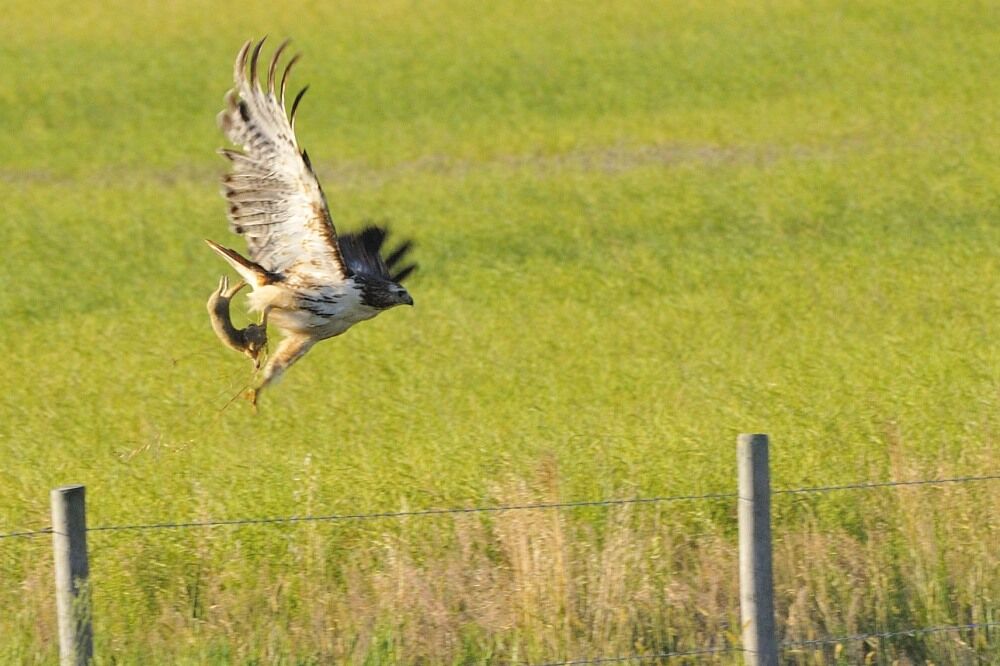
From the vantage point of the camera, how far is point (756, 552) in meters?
5.79

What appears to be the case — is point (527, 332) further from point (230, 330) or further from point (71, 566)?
point (71, 566)

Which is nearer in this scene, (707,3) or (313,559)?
(313,559)

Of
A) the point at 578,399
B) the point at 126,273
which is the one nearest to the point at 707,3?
the point at 126,273

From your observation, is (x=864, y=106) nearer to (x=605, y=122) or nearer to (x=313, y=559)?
(x=605, y=122)

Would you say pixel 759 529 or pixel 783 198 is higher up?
pixel 783 198

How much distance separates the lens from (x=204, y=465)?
9.23 meters

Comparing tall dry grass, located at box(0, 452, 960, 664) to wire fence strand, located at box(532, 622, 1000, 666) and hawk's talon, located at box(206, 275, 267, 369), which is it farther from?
hawk's talon, located at box(206, 275, 267, 369)

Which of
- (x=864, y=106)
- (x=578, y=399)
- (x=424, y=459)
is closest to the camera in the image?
(x=424, y=459)

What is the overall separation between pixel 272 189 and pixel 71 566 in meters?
2.33

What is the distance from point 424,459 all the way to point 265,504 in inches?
44.0

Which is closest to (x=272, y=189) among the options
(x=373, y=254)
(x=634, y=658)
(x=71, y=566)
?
(x=373, y=254)

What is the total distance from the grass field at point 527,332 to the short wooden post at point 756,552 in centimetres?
85

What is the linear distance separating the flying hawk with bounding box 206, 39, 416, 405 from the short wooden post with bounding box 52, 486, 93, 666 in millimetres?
1733

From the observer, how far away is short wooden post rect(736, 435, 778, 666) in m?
5.74
